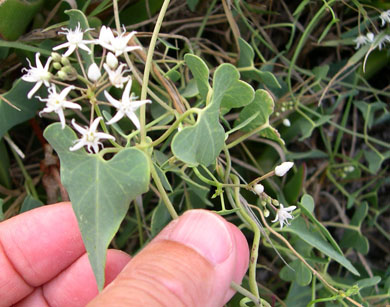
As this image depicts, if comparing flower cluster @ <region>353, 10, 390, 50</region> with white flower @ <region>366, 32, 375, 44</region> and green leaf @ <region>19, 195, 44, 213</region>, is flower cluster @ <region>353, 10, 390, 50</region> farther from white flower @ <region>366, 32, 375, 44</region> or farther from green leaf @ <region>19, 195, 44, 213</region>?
green leaf @ <region>19, 195, 44, 213</region>

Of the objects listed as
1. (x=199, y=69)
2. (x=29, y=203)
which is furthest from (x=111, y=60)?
(x=29, y=203)

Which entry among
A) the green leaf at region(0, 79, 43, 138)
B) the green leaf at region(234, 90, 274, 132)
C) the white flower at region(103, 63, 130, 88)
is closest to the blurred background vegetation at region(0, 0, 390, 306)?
the green leaf at region(0, 79, 43, 138)

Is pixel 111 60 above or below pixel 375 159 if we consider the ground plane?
above

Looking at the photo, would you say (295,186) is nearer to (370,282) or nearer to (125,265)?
(370,282)

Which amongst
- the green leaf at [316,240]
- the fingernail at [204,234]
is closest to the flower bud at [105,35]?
the fingernail at [204,234]

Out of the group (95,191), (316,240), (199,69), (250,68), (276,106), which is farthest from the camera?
(276,106)

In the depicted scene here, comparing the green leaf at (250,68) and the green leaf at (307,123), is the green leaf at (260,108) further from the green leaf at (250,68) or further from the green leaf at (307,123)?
the green leaf at (307,123)
